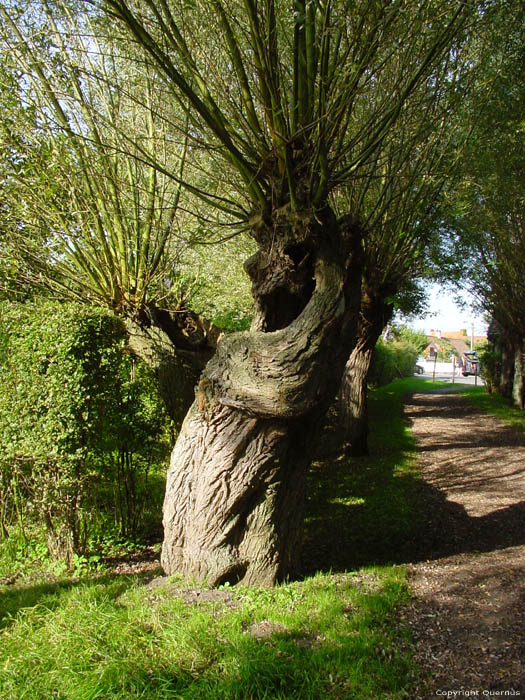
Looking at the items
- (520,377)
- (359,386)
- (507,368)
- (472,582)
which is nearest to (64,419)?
(472,582)

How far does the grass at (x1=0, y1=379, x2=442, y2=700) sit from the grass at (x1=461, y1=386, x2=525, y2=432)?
12.9 metres

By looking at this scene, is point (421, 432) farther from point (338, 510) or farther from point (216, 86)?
point (216, 86)

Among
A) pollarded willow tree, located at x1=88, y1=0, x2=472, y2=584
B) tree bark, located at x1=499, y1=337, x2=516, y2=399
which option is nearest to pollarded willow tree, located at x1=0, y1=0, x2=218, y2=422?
pollarded willow tree, located at x1=88, y1=0, x2=472, y2=584

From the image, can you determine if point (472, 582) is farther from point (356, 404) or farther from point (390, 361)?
point (390, 361)

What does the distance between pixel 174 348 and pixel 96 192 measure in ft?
7.04

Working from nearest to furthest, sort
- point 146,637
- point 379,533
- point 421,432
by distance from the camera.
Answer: point 146,637, point 379,533, point 421,432

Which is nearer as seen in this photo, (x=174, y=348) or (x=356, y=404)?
(x=174, y=348)

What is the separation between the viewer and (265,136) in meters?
5.25

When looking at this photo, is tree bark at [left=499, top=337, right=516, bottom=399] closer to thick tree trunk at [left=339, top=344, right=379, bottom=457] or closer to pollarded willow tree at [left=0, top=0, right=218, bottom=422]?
thick tree trunk at [left=339, top=344, right=379, bottom=457]

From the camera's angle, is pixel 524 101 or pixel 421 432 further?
pixel 421 432

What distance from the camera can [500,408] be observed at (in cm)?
2003

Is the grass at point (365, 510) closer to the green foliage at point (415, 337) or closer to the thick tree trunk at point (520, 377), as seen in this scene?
the thick tree trunk at point (520, 377)

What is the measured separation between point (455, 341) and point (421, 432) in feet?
299

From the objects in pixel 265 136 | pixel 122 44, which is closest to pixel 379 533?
pixel 265 136
